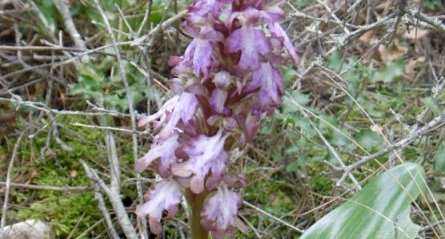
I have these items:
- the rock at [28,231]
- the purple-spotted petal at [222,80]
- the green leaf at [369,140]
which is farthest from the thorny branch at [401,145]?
the rock at [28,231]

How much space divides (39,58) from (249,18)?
5.15 ft

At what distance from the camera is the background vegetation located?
7.22ft

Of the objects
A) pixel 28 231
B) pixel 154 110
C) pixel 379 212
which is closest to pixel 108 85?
pixel 154 110

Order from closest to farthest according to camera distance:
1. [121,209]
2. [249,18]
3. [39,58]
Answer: [249,18] < [121,209] < [39,58]

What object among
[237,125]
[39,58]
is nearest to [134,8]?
[39,58]

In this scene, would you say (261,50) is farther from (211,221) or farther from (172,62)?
(211,221)

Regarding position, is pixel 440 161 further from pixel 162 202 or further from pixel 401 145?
pixel 162 202

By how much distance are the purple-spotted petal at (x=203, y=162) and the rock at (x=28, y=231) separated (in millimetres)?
927

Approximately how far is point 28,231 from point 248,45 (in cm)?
115

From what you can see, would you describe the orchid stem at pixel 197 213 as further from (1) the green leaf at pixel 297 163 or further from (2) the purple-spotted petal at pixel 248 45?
(1) the green leaf at pixel 297 163

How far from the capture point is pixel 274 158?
2492 millimetres

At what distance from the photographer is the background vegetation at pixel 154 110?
2199 millimetres

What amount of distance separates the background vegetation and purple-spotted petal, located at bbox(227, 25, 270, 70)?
71cm

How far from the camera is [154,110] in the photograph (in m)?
2.66
